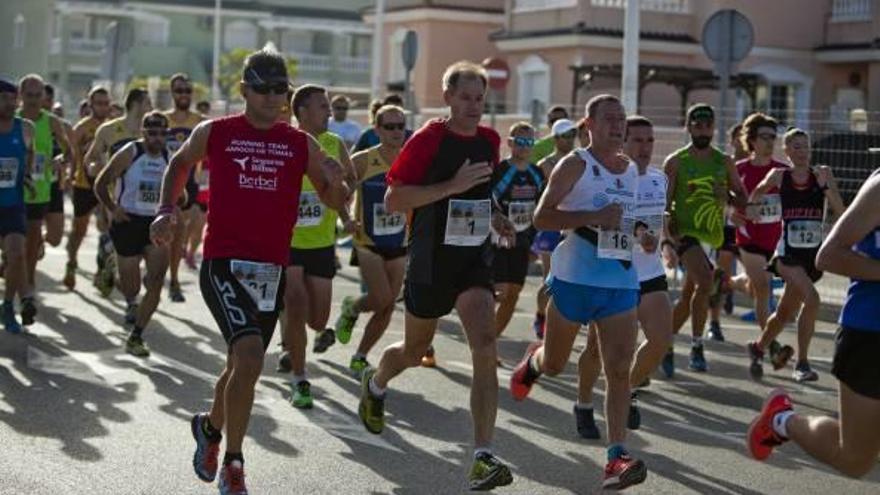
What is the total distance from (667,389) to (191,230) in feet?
28.4

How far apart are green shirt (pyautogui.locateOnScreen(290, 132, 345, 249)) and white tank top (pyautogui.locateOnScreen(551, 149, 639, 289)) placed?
2.73 m

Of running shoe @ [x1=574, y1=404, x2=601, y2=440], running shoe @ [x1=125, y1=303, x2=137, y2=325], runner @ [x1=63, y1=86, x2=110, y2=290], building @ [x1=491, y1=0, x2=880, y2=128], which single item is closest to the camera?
running shoe @ [x1=574, y1=404, x2=601, y2=440]

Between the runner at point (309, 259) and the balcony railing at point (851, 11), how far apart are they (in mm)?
26580

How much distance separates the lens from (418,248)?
8523 millimetres

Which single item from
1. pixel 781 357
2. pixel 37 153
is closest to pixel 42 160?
pixel 37 153

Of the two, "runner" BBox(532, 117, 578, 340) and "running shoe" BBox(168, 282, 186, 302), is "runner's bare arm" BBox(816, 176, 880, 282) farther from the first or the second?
"running shoe" BBox(168, 282, 186, 302)

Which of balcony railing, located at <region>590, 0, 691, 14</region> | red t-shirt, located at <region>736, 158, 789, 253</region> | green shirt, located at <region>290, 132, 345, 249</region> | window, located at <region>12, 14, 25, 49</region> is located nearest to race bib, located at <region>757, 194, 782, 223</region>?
red t-shirt, located at <region>736, 158, 789, 253</region>

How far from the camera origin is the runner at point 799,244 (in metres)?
12.2

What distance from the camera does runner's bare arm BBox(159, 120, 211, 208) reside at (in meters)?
7.86

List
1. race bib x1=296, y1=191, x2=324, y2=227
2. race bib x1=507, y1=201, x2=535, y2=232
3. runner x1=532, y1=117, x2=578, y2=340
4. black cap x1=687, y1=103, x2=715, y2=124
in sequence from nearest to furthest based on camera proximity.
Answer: race bib x1=296, y1=191, x2=324, y2=227, black cap x1=687, y1=103, x2=715, y2=124, race bib x1=507, y1=201, x2=535, y2=232, runner x1=532, y1=117, x2=578, y2=340

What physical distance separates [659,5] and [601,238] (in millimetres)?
28997

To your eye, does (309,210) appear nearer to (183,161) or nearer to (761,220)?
(183,161)

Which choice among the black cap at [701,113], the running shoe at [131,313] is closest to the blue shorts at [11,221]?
the running shoe at [131,313]

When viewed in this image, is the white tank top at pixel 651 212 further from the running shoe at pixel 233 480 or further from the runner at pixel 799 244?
the running shoe at pixel 233 480
